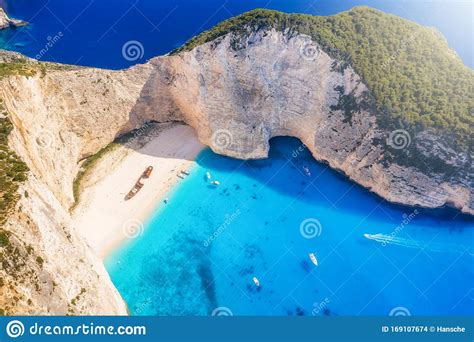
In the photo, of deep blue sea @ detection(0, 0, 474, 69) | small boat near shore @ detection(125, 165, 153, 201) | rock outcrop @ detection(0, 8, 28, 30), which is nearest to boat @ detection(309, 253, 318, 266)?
small boat near shore @ detection(125, 165, 153, 201)

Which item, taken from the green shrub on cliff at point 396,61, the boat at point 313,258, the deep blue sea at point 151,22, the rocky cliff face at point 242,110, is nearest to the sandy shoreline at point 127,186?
the rocky cliff face at point 242,110

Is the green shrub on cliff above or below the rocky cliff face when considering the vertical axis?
above

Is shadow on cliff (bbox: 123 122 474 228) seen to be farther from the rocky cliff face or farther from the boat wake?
the boat wake

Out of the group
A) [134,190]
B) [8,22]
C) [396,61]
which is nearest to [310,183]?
[396,61]

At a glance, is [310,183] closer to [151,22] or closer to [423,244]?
[423,244]

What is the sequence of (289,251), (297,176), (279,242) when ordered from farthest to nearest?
1. (297,176)
2. (279,242)
3. (289,251)
